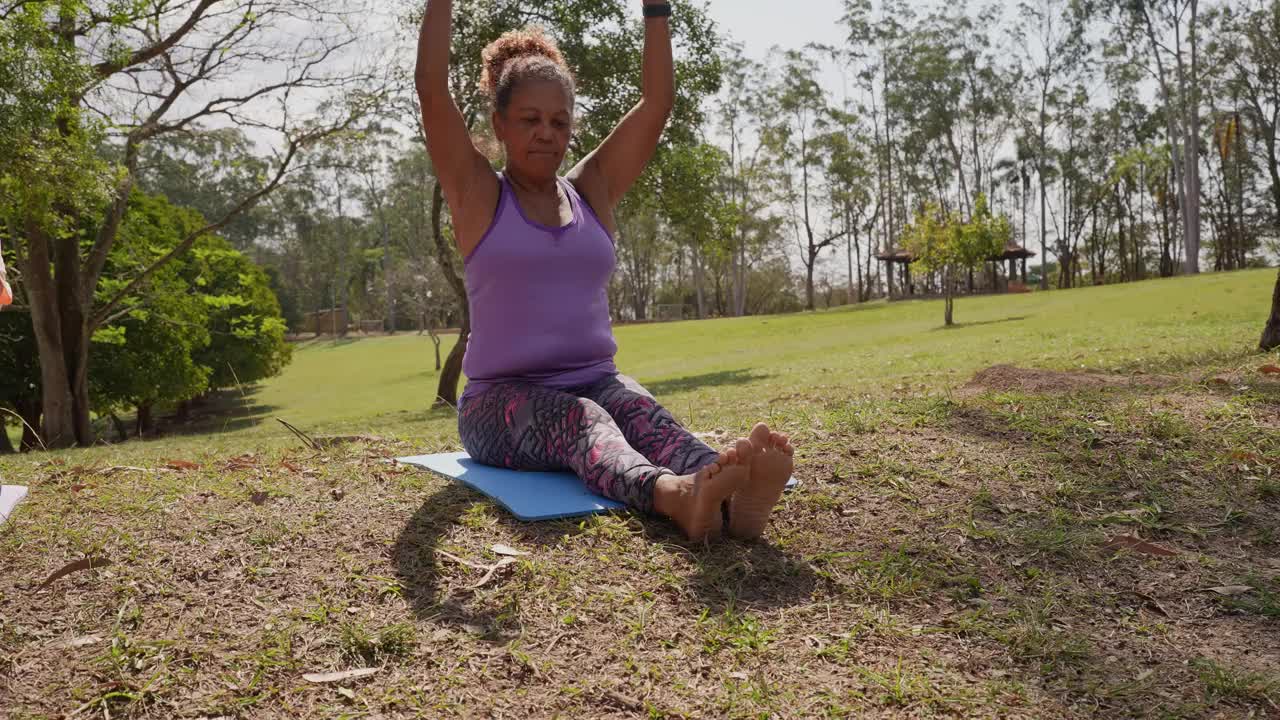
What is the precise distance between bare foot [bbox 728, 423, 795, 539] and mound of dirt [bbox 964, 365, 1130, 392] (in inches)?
130

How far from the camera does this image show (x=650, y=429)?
304 centimetres

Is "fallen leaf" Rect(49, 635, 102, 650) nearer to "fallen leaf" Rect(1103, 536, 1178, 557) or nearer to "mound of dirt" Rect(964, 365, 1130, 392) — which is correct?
"fallen leaf" Rect(1103, 536, 1178, 557)

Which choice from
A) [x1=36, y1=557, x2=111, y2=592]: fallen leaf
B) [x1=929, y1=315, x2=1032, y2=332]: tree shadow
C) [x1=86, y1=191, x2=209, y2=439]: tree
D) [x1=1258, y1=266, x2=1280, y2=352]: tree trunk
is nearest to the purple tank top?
[x1=36, y1=557, x2=111, y2=592]: fallen leaf

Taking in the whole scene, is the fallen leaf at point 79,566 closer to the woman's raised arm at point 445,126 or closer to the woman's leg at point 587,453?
the woman's leg at point 587,453

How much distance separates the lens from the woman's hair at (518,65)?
10.5 ft

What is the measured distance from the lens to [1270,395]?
4.40 meters

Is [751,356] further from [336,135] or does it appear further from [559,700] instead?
[559,700]

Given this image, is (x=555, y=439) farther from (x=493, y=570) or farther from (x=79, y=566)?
(x=79, y=566)

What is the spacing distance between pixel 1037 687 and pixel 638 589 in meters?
1.02

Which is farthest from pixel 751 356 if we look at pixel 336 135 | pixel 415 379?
pixel 336 135

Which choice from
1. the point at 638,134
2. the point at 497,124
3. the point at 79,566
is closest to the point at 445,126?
the point at 497,124

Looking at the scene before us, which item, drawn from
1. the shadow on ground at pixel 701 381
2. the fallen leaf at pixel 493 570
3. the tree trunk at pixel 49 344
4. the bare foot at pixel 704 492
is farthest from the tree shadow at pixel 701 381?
the fallen leaf at pixel 493 570

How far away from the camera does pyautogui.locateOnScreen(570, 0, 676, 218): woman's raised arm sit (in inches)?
138

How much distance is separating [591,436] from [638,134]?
51.7 inches
